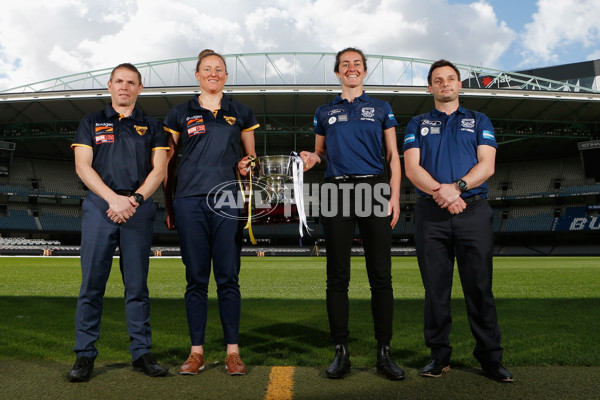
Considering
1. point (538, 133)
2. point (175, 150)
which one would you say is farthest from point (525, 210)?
point (175, 150)

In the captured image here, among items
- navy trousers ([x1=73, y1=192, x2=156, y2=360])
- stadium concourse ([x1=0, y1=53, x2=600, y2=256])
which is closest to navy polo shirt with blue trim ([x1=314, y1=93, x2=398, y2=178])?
navy trousers ([x1=73, y1=192, x2=156, y2=360])

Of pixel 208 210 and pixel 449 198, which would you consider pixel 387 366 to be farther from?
pixel 208 210

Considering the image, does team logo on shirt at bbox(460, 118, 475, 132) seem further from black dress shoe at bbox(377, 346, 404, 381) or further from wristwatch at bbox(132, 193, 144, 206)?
wristwatch at bbox(132, 193, 144, 206)

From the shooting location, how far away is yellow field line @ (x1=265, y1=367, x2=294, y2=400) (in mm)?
2621

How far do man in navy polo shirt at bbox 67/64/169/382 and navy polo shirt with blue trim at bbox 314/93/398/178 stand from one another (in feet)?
4.17

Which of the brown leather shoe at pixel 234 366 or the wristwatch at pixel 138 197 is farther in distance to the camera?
the wristwatch at pixel 138 197

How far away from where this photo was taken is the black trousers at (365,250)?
3148 mm

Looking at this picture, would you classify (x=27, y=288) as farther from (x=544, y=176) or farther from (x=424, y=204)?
(x=544, y=176)

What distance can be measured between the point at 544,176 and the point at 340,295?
42032 mm

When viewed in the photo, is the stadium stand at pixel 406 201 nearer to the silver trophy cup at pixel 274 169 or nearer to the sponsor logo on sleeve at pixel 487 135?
the silver trophy cup at pixel 274 169

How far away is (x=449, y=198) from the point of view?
303 centimetres

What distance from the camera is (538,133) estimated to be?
31375 mm

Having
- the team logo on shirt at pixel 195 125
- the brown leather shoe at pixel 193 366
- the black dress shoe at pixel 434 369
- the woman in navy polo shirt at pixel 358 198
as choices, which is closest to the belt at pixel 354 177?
the woman in navy polo shirt at pixel 358 198

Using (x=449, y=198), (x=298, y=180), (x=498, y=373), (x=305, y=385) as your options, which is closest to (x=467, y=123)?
(x=449, y=198)
